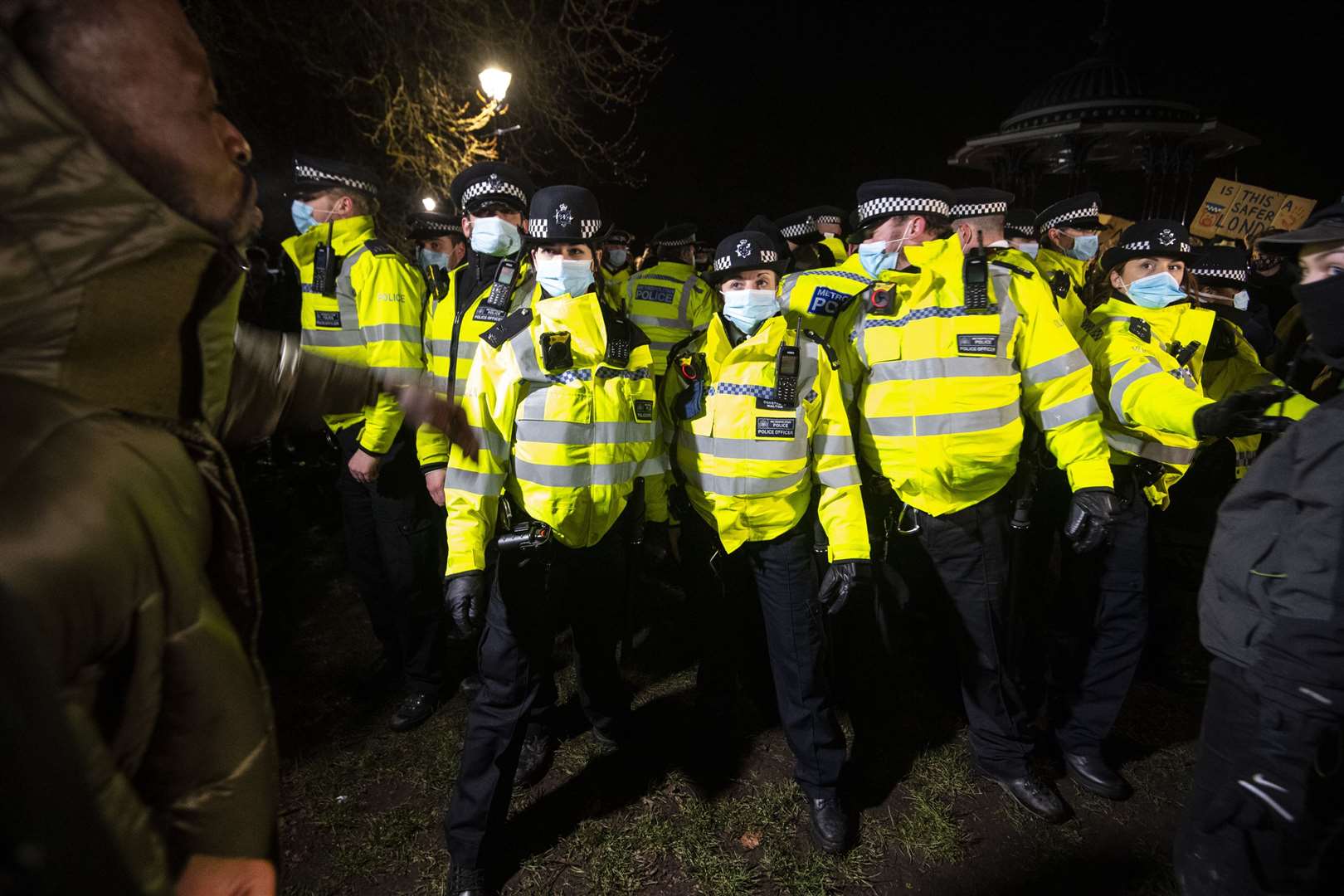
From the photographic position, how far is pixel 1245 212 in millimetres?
6984

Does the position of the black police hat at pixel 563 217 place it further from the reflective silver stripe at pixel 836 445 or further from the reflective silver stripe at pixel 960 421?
the reflective silver stripe at pixel 960 421

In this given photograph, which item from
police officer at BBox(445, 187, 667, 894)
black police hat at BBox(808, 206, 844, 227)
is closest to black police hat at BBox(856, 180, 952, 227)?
police officer at BBox(445, 187, 667, 894)

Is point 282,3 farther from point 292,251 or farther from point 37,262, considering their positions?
point 37,262

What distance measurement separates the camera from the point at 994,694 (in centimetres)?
305

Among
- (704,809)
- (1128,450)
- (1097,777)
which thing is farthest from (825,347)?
(1097,777)

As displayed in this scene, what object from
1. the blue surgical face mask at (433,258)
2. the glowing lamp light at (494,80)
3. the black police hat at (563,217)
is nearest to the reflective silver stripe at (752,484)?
the black police hat at (563,217)

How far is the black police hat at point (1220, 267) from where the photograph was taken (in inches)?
176

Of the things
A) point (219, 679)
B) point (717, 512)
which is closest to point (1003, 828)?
point (717, 512)

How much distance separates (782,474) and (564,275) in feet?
4.03

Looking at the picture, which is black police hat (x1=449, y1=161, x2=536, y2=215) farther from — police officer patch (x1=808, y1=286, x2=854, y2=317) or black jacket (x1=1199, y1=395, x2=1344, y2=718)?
black jacket (x1=1199, y1=395, x2=1344, y2=718)

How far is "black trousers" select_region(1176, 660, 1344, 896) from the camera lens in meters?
1.66

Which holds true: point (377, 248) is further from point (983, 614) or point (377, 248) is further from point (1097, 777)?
point (1097, 777)

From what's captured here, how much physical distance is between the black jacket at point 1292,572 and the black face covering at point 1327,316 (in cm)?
26

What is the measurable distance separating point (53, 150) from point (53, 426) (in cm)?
28
